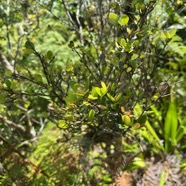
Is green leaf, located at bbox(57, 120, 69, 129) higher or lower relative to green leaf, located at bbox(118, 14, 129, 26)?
lower

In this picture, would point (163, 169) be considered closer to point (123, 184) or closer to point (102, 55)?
point (123, 184)

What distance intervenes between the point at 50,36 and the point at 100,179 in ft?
6.05

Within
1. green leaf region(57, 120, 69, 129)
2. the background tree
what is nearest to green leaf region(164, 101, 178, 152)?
the background tree

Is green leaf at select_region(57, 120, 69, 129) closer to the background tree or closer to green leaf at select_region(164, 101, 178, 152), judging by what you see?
the background tree

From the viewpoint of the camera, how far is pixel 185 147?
2.49 metres

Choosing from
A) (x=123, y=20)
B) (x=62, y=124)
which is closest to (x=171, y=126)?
(x=62, y=124)

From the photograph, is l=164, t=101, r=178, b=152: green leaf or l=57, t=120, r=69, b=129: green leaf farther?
l=164, t=101, r=178, b=152: green leaf

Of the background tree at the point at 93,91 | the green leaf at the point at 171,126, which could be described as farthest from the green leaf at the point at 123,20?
the green leaf at the point at 171,126

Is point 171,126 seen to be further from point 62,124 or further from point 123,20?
point 123,20

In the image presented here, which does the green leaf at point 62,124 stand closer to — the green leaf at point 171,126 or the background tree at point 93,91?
the background tree at point 93,91

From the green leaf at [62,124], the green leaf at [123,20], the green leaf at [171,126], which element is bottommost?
the green leaf at [171,126]

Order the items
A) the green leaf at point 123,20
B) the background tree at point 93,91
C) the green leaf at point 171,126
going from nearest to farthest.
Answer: the green leaf at point 123,20 < the background tree at point 93,91 < the green leaf at point 171,126

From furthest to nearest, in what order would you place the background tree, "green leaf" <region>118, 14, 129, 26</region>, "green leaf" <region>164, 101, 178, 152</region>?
"green leaf" <region>164, 101, 178, 152</region>, the background tree, "green leaf" <region>118, 14, 129, 26</region>

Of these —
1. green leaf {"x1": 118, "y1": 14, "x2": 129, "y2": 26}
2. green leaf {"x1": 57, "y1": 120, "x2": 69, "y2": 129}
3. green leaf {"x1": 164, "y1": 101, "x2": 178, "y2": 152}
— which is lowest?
green leaf {"x1": 164, "y1": 101, "x2": 178, "y2": 152}
